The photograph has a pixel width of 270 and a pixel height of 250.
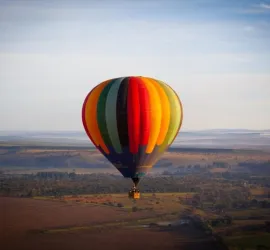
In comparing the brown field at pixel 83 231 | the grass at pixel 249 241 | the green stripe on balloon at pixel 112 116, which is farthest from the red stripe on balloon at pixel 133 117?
the grass at pixel 249 241

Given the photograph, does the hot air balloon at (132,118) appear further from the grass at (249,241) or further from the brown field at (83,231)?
the brown field at (83,231)

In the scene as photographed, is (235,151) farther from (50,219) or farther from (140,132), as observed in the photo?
(140,132)

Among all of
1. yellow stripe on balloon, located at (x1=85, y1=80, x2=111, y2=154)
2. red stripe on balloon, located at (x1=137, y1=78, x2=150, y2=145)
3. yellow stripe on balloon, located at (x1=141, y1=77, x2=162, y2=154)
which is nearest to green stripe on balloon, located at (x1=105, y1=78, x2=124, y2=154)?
yellow stripe on balloon, located at (x1=85, y1=80, x2=111, y2=154)

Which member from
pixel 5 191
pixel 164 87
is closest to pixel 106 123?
pixel 164 87

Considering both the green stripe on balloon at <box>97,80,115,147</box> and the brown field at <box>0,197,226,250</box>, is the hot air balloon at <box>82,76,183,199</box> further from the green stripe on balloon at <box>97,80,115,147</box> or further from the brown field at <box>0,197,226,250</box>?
the brown field at <box>0,197,226,250</box>

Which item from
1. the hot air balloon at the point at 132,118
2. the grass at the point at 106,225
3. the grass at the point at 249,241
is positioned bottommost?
the grass at the point at 249,241

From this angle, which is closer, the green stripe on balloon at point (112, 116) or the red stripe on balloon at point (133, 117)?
the red stripe on balloon at point (133, 117)

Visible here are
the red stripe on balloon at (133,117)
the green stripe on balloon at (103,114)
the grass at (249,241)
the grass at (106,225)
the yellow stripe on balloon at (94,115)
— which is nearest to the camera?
the red stripe on balloon at (133,117)
